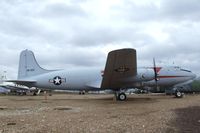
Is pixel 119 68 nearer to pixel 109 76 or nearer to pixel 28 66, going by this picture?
pixel 109 76

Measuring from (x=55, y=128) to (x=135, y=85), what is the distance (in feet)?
61.4

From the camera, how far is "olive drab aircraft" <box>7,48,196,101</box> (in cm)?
2495

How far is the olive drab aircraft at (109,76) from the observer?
81.9ft

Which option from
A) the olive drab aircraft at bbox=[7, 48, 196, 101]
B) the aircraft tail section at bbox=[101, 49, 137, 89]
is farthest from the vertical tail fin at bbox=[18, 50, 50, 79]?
the aircraft tail section at bbox=[101, 49, 137, 89]

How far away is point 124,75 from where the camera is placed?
86.1 feet

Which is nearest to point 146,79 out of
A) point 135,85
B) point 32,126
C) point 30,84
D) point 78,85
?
A: point 135,85

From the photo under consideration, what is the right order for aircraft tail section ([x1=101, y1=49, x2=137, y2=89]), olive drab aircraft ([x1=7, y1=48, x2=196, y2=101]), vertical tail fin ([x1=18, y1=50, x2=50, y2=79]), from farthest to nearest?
vertical tail fin ([x1=18, y1=50, x2=50, y2=79]) → olive drab aircraft ([x1=7, y1=48, x2=196, y2=101]) → aircraft tail section ([x1=101, y1=49, x2=137, y2=89])

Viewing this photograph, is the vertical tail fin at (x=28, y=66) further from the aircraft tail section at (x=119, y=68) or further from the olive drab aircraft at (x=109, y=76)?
the aircraft tail section at (x=119, y=68)

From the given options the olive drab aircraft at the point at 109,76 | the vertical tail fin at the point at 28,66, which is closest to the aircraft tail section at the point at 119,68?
the olive drab aircraft at the point at 109,76

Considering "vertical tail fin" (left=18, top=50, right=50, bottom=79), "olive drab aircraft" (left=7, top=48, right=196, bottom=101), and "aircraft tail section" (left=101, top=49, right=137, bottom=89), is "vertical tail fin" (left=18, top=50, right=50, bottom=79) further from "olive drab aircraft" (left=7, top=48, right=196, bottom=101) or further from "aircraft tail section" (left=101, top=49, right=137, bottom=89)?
"aircraft tail section" (left=101, top=49, right=137, bottom=89)

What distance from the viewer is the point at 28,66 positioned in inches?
1272

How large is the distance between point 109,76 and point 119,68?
4.11 ft

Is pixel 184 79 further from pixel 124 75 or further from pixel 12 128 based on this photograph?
pixel 12 128

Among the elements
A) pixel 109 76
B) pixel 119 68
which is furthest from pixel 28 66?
pixel 119 68
